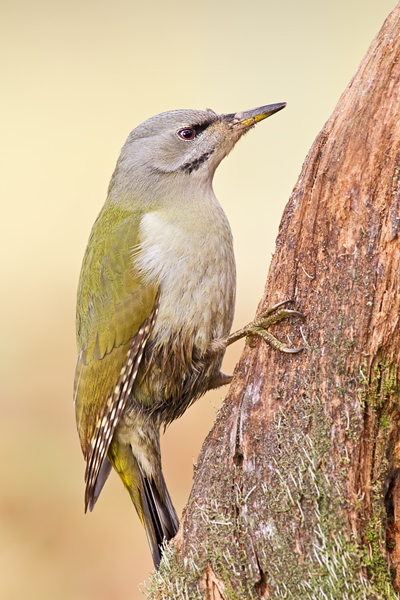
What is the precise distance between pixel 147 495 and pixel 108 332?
0.80 metres

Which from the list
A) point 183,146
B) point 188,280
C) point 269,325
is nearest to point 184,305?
point 188,280

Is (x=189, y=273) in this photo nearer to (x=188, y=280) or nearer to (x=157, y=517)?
(x=188, y=280)

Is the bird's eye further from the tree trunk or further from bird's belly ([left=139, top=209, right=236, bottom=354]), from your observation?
the tree trunk

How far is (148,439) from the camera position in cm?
301

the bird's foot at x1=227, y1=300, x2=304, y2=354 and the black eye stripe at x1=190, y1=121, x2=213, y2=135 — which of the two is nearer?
the bird's foot at x1=227, y1=300, x2=304, y2=354

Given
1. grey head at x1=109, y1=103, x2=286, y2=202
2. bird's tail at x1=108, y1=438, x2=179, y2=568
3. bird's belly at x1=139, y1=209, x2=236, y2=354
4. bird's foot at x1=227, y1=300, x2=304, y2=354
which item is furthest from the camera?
grey head at x1=109, y1=103, x2=286, y2=202

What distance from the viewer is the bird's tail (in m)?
2.91

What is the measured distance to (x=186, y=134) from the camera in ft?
10.5

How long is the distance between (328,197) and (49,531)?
3.16 m

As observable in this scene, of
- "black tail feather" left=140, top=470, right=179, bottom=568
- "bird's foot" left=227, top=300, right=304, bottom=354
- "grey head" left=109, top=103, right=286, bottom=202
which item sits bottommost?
"black tail feather" left=140, top=470, right=179, bottom=568

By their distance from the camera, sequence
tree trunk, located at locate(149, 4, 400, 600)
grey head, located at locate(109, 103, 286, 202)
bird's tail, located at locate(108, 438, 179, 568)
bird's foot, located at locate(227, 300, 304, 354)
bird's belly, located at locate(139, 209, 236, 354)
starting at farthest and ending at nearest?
grey head, located at locate(109, 103, 286, 202) < bird's tail, located at locate(108, 438, 179, 568) < bird's belly, located at locate(139, 209, 236, 354) < bird's foot, located at locate(227, 300, 304, 354) < tree trunk, located at locate(149, 4, 400, 600)

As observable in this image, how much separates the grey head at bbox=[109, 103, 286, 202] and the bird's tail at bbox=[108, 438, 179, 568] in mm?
1309

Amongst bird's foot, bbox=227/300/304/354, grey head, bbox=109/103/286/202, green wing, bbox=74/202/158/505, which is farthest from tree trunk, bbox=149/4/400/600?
grey head, bbox=109/103/286/202

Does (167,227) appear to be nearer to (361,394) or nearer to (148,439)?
(148,439)
